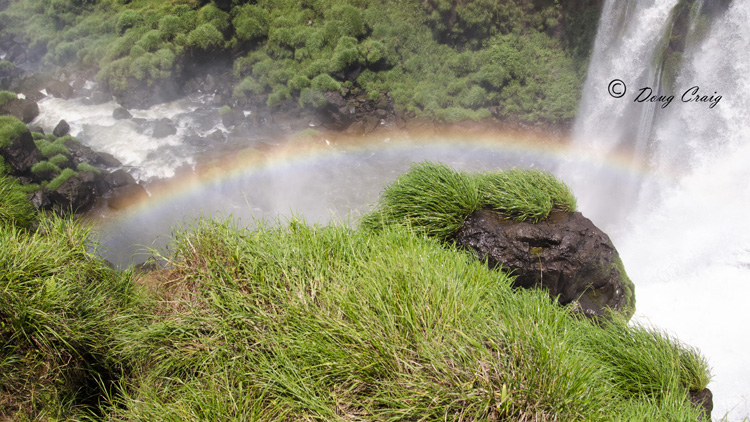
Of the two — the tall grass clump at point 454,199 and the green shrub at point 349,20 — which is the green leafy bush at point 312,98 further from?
the tall grass clump at point 454,199

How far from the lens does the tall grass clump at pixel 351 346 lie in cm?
349

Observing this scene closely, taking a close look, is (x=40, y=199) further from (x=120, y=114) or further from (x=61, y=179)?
(x=120, y=114)

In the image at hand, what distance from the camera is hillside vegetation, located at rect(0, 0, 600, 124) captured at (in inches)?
837

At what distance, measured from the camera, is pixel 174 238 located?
5.17m

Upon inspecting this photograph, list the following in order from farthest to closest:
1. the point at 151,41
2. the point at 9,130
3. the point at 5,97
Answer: the point at 151,41, the point at 5,97, the point at 9,130

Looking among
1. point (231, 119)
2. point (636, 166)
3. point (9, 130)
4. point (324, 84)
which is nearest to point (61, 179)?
point (9, 130)

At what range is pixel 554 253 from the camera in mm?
6578

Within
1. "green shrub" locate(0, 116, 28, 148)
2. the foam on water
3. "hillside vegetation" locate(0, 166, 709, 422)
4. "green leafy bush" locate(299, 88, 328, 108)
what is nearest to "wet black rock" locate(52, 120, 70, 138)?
the foam on water

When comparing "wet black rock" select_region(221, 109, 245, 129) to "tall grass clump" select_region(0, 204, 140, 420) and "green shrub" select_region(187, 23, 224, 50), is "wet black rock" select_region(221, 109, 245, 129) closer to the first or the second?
"green shrub" select_region(187, 23, 224, 50)

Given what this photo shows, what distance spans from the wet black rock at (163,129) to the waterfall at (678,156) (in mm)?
16810

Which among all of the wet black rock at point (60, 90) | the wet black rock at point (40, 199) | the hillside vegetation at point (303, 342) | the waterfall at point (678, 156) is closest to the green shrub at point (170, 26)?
the wet black rock at point (60, 90)

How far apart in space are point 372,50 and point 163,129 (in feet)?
33.2

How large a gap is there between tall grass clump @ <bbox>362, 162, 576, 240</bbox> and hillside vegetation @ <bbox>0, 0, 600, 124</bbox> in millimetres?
14211

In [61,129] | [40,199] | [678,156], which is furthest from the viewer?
[61,129]
